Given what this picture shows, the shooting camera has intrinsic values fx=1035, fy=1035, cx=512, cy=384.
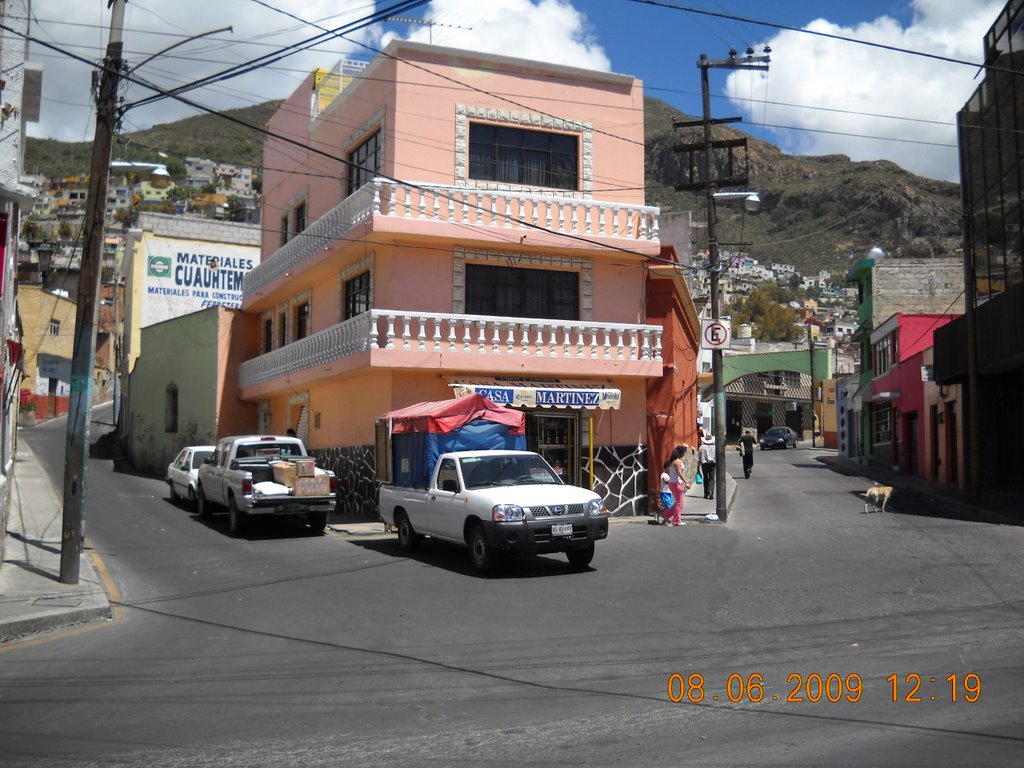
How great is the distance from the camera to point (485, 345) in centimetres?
2319

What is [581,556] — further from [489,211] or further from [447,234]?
[489,211]

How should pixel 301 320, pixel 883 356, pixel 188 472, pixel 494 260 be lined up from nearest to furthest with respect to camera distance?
1. pixel 188 472
2. pixel 494 260
3. pixel 301 320
4. pixel 883 356

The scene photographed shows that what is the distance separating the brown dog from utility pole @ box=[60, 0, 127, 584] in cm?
1694

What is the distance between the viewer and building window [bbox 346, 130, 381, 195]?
24.8m

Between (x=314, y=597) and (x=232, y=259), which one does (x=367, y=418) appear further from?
(x=232, y=259)

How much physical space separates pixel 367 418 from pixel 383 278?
3.26m

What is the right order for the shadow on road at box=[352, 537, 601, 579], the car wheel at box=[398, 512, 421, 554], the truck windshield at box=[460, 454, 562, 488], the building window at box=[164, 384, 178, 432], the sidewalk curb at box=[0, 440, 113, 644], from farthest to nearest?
1. the building window at box=[164, 384, 178, 432]
2. the car wheel at box=[398, 512, 421, 554]
3. the truck windshield at box=[460, 454, 562, 488]
4. the shadow on road at box=[352, 537, 601, 579]
5. the sidewalk curb at box=[0, 440, 113, 644]

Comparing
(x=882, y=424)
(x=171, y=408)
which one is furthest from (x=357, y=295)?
(x=882, y=424)

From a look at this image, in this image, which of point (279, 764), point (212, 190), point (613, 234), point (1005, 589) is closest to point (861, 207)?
point (212, 190)

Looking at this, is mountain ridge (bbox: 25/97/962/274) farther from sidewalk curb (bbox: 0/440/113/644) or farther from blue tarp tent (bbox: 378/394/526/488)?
sidewalk curb (bbox: 0/440/113/644)

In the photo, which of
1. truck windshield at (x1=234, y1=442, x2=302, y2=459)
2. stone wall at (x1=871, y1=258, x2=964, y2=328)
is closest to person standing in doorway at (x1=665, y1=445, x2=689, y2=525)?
truck windshield at (x1=234, y1=442, x2=302, y2=459)

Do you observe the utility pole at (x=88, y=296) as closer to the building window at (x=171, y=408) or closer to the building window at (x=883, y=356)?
the building window at (x=171, y=408)

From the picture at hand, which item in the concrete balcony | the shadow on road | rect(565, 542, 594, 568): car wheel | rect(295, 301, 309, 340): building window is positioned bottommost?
the shadow on road

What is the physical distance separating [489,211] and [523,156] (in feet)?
7.08
